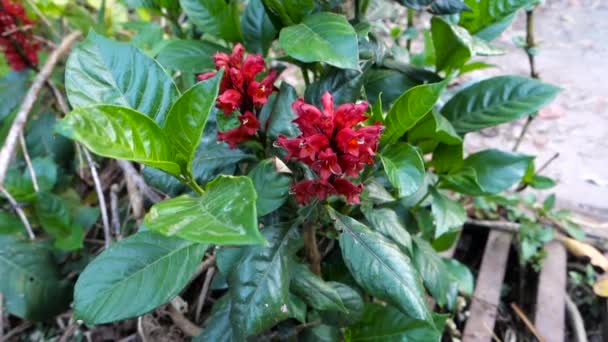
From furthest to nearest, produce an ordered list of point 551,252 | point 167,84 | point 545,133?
point 545,133, point 551,252, point 167,84

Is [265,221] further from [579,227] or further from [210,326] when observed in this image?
[579,227]

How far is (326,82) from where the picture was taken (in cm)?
97

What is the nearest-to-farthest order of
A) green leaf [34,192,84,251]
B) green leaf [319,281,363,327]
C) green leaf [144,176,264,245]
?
green leaf [144,176,264,245], green leaf [319,281,363,327], green leaf [34,192,84,251]

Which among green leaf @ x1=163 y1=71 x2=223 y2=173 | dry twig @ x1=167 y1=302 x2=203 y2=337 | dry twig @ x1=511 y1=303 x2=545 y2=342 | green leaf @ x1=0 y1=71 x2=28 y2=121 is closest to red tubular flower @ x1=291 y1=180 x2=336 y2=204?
green leaf @ x1=163 y1=71 x2=223 y2=173

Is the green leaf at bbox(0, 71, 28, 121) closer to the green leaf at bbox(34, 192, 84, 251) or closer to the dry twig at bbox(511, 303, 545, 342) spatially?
the green leaf at bbox(34, 192, 84, 251)

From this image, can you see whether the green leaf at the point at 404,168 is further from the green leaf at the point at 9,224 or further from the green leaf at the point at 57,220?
the green leaf at the point at 9,224

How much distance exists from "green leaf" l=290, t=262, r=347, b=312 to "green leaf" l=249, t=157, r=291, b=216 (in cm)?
15

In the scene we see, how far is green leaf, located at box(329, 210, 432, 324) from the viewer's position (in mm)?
820

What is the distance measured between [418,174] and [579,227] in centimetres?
115

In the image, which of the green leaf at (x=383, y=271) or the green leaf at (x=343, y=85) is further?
the green leaf at (x=343, y=85)

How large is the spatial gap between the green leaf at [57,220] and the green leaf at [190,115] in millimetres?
980

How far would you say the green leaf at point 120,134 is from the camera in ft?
1.89

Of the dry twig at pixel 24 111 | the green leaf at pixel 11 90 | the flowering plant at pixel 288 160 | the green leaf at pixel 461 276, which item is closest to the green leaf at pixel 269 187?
the flowering plant at pixel 288 160

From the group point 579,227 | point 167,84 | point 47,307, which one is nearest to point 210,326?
point 167,84
